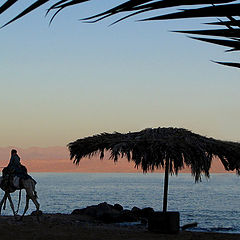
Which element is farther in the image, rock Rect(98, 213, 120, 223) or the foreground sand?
rock Rect(98, 213, 120, 223)

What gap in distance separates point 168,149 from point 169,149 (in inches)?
0.9

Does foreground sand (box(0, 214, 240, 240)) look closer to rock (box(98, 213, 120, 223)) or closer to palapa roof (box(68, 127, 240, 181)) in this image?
palapa roof (box(68, 127, 240, 181))

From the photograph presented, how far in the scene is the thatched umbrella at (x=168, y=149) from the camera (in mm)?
10836

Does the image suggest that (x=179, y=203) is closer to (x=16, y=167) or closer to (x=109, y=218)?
(x=109, y=218)

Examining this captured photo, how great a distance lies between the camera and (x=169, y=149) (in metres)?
10.7

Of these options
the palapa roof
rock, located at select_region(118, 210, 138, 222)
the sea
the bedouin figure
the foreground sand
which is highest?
the palapa roof

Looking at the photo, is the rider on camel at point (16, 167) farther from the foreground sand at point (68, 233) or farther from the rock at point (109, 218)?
the rock at point (109, 218)

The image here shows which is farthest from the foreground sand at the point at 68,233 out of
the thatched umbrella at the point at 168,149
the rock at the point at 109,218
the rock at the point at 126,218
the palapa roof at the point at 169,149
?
the rock at the point at 126,218

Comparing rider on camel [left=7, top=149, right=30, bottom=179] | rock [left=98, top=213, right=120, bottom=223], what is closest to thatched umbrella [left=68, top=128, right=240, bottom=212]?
rider on camel [left=7, top=149, right=30, bottom=179]

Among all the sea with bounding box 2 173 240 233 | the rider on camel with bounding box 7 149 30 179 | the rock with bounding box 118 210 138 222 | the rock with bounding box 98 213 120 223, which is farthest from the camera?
the sea with bounding box 2 173 240 233

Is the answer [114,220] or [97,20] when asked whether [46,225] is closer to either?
[114,220]

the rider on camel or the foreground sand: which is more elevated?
the rider on camel

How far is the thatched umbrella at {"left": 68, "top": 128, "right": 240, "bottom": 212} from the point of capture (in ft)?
35.6

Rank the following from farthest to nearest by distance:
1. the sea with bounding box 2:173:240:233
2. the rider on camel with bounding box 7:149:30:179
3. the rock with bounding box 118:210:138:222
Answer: the sea with bounding box 2:173:240:233 < the rock with bounding box 118:210:138:222 < the rider on camel with bounding box 7:149:30:179
